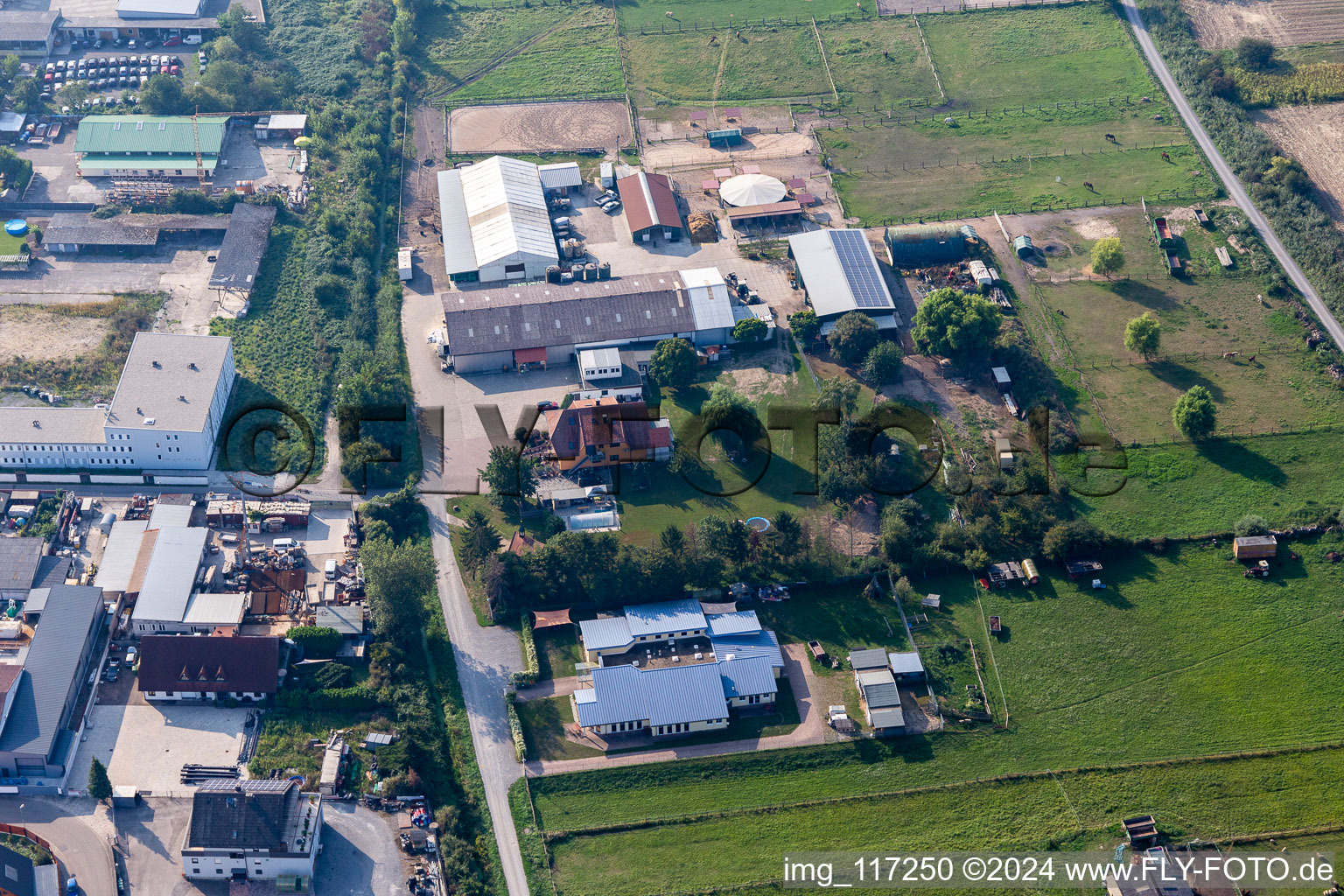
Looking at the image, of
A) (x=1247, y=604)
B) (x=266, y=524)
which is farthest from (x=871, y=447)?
(x=266, y=524)

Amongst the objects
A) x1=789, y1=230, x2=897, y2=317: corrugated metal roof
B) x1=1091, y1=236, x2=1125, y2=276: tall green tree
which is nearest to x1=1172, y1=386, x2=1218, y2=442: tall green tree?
x1=1091, y1=236, x2=1125, y2=276: tall green tree

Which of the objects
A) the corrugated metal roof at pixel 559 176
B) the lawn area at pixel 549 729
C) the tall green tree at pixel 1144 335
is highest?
the corrugated metal roof at pixel 559 176

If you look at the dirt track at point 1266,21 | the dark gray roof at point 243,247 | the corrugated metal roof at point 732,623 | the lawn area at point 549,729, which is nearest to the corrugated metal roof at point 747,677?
the corrugated metal roof at point 732,623

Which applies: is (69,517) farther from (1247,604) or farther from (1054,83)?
(1054,83)

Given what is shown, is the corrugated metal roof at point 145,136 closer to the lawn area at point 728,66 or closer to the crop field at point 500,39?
the crop field at point 500,39

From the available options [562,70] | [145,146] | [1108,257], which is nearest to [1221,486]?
[1108,257]

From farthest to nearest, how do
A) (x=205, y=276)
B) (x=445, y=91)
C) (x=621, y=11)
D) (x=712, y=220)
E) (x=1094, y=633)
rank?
(x=621, y=11) < (x=445, y=91) < (x=712, y=220) < (x=205, y=276) < (x=1094, y=633)

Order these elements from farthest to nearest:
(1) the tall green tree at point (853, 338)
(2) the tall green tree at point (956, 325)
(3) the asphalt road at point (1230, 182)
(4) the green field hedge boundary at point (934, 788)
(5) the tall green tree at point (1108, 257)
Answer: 1. (5) the tall green tree at point (1108, 257)
2. (3) the asphalt road at point (1230, 182)
3. (1) the tall green tree at point (853, 338)
4. (2) the tall green tree at point (956, 325)
5. (4) the green field hedge boundary at point (934, 788)
